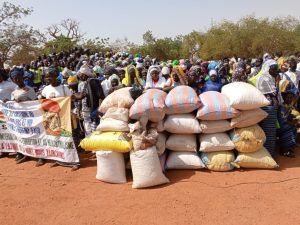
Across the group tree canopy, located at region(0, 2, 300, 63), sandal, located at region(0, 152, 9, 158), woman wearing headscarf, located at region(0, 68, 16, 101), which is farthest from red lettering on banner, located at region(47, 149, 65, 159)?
tree canopy, located at region(0, 2, 300, 63)

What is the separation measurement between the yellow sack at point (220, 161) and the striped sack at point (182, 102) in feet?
2.43

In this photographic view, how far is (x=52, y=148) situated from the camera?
5.54 m

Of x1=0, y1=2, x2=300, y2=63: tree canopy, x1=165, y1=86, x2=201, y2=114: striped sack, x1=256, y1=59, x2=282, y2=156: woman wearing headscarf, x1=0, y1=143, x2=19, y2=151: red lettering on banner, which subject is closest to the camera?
x1=165, y1=86, x2=201, y2=114: striped sack

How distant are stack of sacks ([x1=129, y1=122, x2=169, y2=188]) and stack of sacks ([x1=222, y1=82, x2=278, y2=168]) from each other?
1.18m

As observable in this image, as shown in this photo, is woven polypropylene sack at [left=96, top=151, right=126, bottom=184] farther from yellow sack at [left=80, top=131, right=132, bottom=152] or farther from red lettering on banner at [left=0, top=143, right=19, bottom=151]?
red lettering on banner at [left=0, top=143, right=19, bottom=151]

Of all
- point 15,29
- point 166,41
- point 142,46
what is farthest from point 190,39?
point 15,29

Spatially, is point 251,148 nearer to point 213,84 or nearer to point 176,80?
point 213,84

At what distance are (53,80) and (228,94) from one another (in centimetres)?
291

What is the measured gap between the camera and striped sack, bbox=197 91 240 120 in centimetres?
457

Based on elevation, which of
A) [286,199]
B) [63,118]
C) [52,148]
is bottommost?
[286,199]

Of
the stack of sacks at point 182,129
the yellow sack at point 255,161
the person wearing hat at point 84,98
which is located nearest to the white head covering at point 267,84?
the yellow sack at point 255,161

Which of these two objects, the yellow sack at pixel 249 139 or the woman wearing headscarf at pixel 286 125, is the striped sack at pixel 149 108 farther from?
the woman wearing headscarf at pixel 286 125

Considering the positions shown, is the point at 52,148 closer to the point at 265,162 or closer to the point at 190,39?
the point at 265,162

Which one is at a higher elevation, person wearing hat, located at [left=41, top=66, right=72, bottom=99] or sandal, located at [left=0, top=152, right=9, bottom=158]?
person wearing hat, located at [left=41, top=66, right=72, bottom=99]
